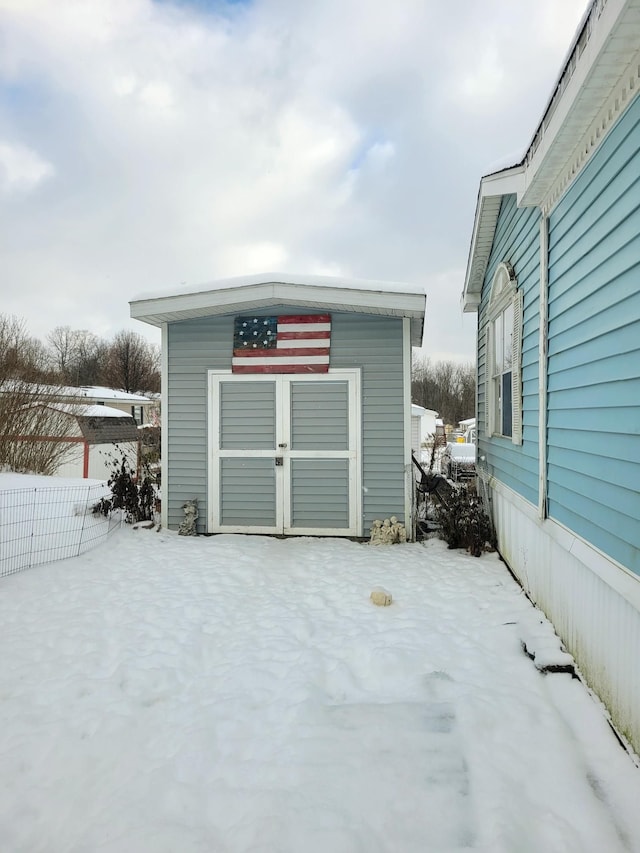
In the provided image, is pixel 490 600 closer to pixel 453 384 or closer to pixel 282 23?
pixel 282 23

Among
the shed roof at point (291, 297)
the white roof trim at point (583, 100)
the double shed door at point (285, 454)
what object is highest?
the white roof trim at point (583, 100)

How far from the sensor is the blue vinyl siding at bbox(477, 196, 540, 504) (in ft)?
12.0

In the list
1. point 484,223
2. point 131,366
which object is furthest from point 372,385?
point 131,366

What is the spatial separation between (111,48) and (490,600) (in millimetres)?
8641

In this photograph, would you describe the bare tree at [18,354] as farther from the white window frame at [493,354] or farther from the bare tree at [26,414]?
the white window frame at [493,354]

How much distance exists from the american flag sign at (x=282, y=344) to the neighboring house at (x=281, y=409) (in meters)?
0.01

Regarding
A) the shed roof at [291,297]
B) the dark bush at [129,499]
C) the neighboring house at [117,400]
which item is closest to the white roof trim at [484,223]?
the shed roof at [291,297]

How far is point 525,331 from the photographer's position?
3980 mm

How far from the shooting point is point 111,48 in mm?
6566

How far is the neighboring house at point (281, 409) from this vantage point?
5.38 m

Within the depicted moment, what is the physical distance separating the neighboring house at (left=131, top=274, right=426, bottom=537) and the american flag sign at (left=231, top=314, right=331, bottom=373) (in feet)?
0.04

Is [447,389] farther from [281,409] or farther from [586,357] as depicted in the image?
[586,357]

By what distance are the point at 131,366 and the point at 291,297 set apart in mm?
35632

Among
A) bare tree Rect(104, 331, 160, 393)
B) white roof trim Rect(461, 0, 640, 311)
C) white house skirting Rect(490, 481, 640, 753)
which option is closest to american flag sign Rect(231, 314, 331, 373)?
white roof trim Rect(461, 0, 640, 311)
